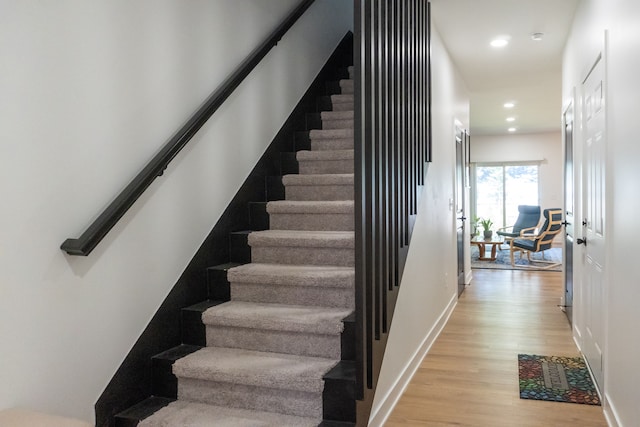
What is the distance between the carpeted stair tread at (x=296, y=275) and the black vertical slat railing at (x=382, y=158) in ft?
0.71

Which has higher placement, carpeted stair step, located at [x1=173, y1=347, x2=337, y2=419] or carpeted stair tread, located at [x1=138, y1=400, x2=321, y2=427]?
carpeted stair step, located at [x1=173, y1=347, x2=337, y2=419]

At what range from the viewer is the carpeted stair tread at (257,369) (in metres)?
2.05

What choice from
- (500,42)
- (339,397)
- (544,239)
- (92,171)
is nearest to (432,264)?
(500,42)

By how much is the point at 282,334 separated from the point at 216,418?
1.58ft

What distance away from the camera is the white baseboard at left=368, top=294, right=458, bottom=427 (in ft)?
8.51

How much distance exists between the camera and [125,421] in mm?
1994

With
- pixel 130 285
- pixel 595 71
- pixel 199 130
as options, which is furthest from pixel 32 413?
pixel 595 71

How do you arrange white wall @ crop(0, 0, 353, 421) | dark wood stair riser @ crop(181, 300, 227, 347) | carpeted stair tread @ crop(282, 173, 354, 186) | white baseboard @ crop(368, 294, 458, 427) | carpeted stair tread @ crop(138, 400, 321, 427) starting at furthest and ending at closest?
carpeted stair tread @ crop(282, 173, 354, 186), white baseboard @ crop(368, 294, 458, 427), dark wood stair riser @ crop(181, 300, 227, 347), carpeted stair tread @ crop(138, 400, 321, 427), white wall @ crop(0, 0, 353, 421)

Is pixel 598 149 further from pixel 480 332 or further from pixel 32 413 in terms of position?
pixel 32 413

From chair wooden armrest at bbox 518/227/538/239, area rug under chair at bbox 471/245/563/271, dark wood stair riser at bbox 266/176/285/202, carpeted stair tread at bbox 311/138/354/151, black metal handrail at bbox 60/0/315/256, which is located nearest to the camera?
black metal handrail at bbox 60/0/315/256

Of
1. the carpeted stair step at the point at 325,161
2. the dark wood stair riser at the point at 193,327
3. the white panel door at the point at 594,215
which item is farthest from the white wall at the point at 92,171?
the white panel door at the point at 594,215

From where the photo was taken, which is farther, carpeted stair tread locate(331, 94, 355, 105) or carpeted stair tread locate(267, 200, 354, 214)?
carpeted stair tread locate(331, 94, 355, 105)

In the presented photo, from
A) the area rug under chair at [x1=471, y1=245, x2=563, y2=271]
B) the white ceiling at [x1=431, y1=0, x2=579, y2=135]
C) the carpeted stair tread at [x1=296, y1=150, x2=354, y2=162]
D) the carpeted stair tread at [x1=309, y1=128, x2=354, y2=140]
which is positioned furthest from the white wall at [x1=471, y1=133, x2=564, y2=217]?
the carpeted stair tread at [x1=296, y1=150, x2=354, y2=162]

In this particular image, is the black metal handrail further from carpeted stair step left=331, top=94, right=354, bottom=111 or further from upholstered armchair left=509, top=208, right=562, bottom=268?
upholstered armchair left=509, top=208, right=562, bottom=268
